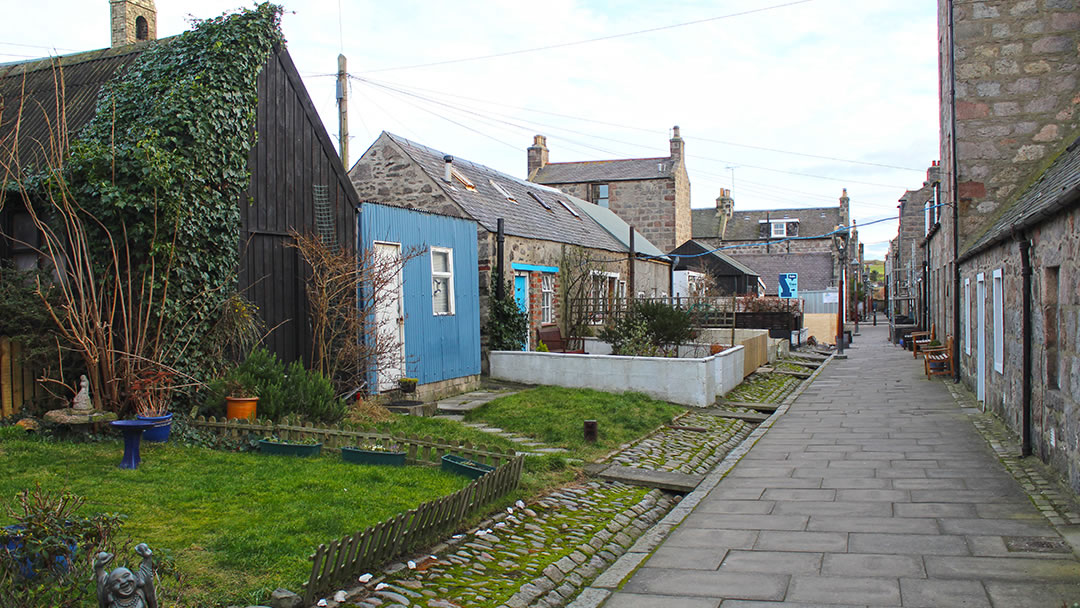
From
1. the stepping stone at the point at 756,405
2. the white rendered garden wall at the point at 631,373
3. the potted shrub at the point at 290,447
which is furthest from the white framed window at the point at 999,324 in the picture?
the potted shrub at the point at 290,447

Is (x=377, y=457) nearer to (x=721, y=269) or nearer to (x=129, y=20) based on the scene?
(x=129, y=20)

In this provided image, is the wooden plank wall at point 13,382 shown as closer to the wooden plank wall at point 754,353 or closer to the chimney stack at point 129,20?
the chimney stack at point 129,20

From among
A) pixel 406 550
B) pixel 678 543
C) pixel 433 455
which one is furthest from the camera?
pixel 433 455

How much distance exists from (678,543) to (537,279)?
13563mm

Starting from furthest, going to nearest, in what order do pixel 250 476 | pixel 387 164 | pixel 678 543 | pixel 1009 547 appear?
pixel 387 164 < pixel 250 476 < pixel 678 543 < pixel 1009 547

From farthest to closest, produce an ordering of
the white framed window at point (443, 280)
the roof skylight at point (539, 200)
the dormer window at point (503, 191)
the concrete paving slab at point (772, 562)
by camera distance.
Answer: the roof skylight at point (539, 200)
the dormer window at point (503, 191)
the white framed window at point (443, 280)
the concrete paving slab at point (772, 562)

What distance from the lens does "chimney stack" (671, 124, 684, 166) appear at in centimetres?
4400

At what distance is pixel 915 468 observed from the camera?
9500 millimetres

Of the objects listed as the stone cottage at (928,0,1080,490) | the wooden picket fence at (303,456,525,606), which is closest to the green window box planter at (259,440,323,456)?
the wooden picket fence at (303,456,525,606)

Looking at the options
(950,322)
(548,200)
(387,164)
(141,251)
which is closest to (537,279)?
(387,164)

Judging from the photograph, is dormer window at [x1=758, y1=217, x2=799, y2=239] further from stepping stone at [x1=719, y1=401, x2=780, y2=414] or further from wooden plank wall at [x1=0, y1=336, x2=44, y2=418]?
wooden plank wall at [x1=0, y1=336, x2=44, y2=418]

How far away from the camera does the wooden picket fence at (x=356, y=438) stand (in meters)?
8.09

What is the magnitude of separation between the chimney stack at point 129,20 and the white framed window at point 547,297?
9960 mm

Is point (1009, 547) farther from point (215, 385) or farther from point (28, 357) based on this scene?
point (28, 357)
